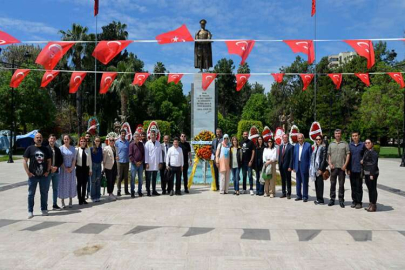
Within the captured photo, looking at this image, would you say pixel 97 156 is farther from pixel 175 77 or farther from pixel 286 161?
pixel 175 77

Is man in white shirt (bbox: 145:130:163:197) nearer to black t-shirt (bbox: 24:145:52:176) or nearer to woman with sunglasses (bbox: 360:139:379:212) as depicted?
black t-shirt (bbox: 24:145:52:176)

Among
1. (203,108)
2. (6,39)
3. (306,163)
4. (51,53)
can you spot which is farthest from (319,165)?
(6,39)

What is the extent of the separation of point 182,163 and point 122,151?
1803mm

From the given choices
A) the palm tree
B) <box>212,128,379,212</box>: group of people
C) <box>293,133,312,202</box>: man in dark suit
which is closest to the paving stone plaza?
<box>293,133,312,202</box>: man in dark suit

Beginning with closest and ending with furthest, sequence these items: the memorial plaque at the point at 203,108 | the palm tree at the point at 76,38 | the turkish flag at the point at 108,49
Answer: the turkish flag at the point at 108,49 → the memorial plaque at the point at 203,108 → the palm tree at the point at 76,38

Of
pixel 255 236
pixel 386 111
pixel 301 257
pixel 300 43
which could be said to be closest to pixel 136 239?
pixel 255 236

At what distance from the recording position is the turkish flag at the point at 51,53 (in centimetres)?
1021

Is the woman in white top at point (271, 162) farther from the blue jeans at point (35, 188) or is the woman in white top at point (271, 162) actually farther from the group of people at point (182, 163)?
the blue jeans at point (35, 188)

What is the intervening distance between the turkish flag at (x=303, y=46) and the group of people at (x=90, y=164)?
444 cm

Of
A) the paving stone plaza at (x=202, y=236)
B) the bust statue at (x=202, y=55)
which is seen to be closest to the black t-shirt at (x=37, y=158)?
the paving stone plaza at (x=202, y=236)

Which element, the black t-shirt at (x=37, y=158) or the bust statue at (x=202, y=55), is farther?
the bust statue at (x=202, y=55)

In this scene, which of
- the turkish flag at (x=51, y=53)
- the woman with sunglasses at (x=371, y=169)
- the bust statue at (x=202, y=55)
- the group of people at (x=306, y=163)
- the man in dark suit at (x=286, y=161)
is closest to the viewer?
the woman with sunglasses at (x=371, y=169)

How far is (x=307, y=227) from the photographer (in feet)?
21.2

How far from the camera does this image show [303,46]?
10219 millimetres
